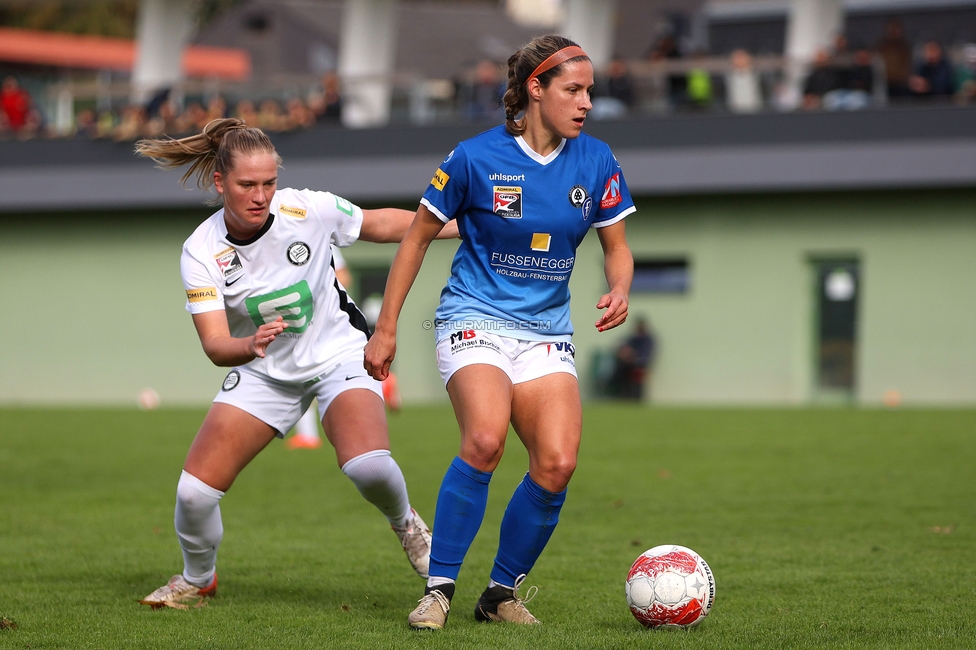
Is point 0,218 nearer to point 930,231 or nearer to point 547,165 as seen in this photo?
point 930,231

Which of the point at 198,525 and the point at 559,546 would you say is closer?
the point at 198,525

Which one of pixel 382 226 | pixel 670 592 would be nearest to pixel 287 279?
pixel 382 226

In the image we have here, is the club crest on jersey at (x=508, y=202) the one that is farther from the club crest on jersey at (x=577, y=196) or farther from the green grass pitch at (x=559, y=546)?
the green grass pitch at (x=559, y=546)

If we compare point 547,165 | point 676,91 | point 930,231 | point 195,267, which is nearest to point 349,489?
point 195,267

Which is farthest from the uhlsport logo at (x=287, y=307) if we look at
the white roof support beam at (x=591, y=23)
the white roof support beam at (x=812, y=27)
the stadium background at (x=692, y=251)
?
the white roof support beam at (x=591, y=23)

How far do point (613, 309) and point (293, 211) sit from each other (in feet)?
5.38

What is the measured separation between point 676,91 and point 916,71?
12.8 ft

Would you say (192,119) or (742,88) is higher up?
(742,88)

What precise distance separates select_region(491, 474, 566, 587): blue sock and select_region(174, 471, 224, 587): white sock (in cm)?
130

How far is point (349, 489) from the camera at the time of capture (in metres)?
9.91

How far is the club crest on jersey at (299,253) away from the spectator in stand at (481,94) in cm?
1583

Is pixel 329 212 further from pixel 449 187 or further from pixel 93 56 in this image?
pixel 93 56

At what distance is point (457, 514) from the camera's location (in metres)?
Result: 4.83

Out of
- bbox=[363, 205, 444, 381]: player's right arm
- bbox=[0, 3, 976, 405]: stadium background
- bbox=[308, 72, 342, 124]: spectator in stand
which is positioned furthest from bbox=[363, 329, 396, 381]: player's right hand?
bbox=[308, 72, 342, 124]: spectator in stand
